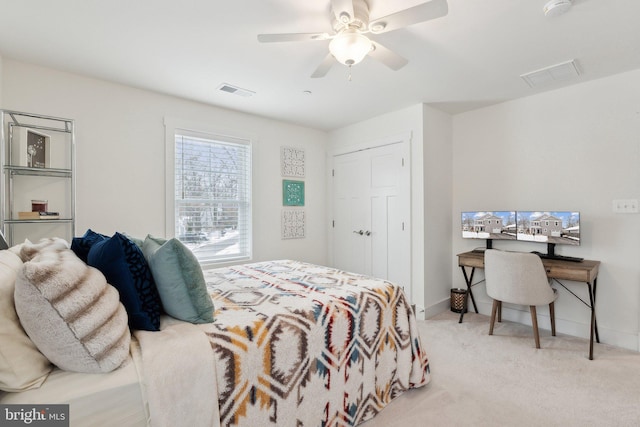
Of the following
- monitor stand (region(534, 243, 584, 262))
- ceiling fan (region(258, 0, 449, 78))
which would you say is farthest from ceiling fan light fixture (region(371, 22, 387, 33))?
monitor stand (region(534, 243, 584, 262))

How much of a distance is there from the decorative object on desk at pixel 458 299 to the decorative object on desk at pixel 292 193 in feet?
7.44

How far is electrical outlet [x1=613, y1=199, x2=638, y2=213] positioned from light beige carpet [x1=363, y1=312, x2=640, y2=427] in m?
1.21

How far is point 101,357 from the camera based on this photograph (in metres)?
1.07

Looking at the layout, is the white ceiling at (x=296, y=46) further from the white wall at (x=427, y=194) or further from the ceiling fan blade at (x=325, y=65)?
the white wall at (x=427, y=194)

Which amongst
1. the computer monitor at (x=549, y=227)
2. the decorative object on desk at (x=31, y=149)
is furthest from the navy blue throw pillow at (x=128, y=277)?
the computer monitor at (x=549, y=227)

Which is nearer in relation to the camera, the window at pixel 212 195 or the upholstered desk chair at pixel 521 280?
the upholstered desk chair at pixel 521 280

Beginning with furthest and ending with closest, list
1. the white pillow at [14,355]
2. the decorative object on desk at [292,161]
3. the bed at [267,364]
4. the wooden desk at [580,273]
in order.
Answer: the decorative object on desk at [292,161], the wooden desk at [580,273], the bed at [267,364], the white pillow at [14,355]

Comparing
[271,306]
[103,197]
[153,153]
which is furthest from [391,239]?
[103,197]

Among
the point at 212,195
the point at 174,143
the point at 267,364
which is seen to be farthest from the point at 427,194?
the point at 174,143

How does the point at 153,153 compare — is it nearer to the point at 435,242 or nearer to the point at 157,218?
the point at 157,218

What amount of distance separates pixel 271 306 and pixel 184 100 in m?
2.71

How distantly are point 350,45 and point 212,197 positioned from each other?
2447mm

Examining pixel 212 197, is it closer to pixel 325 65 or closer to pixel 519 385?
pixel 325 65

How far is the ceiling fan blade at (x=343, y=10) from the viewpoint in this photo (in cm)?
160
